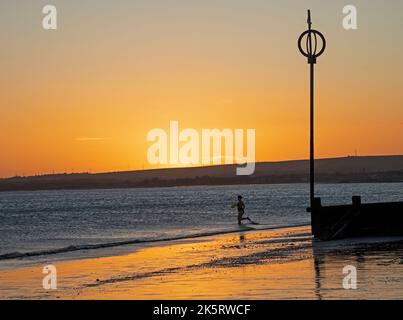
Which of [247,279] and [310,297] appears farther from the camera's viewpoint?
[247,279]

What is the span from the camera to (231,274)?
19484 mm

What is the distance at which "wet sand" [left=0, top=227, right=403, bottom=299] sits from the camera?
628 inches

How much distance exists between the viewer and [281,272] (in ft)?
62.8

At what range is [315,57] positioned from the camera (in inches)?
1217

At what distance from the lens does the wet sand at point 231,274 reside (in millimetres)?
15961
